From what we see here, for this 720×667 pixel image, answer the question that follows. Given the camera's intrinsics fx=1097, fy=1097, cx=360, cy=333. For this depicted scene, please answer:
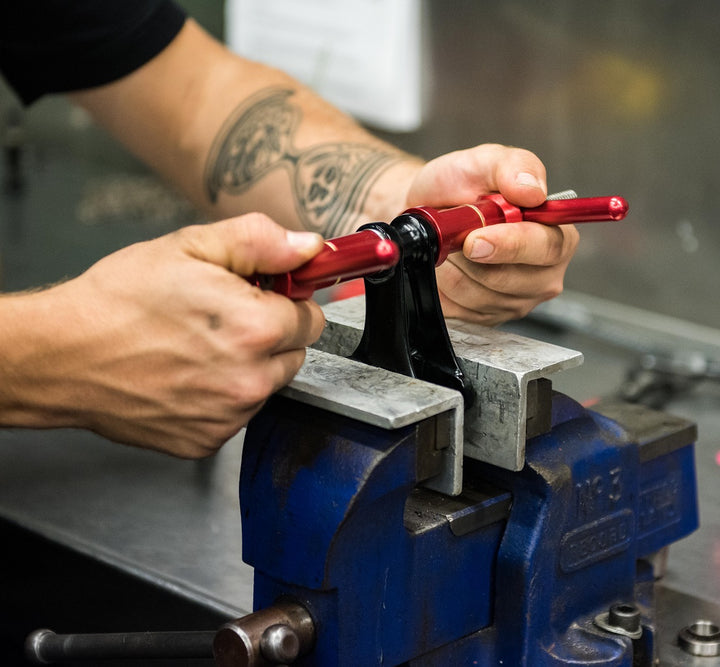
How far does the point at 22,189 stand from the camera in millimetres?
2156

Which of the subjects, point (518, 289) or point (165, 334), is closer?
point (165, 334)

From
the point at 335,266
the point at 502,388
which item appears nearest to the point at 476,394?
the point at 502,388

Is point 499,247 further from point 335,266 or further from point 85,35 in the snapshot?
point 85,35

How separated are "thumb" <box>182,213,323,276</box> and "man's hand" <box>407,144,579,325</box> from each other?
0.20 m

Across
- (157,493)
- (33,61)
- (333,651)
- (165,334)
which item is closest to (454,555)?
(333,651)

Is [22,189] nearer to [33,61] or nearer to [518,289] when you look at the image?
[33,61]

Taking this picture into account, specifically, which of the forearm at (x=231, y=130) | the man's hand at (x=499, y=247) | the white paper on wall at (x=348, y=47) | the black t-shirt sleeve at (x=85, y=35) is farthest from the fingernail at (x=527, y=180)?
the white paper on wall at (x=348, y=47)

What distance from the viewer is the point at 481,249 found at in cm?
81

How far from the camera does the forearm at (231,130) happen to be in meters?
1.26

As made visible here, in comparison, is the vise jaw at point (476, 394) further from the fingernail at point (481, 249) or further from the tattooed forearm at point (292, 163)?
the tattooed forearm at point (292, 163)

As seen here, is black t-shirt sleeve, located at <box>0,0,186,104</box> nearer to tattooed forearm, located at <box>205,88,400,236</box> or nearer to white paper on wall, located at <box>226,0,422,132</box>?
tattooed forearm, located at <box>205,88,400,236</box>

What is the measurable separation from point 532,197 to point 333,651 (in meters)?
0.39

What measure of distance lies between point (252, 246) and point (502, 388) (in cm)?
18

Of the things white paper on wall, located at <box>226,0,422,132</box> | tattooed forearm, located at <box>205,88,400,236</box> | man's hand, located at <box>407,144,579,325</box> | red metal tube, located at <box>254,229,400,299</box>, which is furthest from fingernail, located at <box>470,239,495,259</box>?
white paper on wall, located at <box>226,0,422,132</box>
